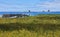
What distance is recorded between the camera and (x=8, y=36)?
1442cm

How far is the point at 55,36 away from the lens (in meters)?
14.5

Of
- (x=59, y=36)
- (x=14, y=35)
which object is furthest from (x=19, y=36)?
(x=59, y=36)

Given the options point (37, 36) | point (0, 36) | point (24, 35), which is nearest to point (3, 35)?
point (0, 36)

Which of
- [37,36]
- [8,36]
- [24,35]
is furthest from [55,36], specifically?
[8,36]

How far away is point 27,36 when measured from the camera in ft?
47.5

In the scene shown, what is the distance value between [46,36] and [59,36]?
983 millimetres

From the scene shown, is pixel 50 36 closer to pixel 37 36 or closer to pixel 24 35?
pixel 37 36

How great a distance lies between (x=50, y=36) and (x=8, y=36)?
3.11 meters

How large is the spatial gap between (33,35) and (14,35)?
1.46 metres

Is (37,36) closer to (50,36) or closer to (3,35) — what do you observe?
(50,36)

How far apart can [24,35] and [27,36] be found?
0.60 metres

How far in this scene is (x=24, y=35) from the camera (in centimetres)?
1504

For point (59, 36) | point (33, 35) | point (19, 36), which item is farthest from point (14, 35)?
point (59, 36)

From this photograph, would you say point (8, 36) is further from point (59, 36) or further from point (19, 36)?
point (59, 36)
